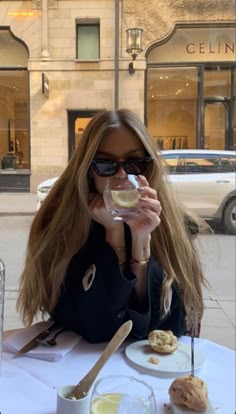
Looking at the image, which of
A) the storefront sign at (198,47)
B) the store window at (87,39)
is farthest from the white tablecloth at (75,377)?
the storefront sign at (198,47)

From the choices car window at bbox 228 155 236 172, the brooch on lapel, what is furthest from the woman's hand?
car window at bbox 228 155 236 172

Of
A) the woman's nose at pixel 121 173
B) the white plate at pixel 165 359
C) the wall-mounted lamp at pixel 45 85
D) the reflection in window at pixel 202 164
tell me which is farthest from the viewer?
the reflection in window at pixel 202 164

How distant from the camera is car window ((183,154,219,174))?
2.80 meters

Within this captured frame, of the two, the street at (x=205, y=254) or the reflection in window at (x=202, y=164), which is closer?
the street at (x=205, y=254)

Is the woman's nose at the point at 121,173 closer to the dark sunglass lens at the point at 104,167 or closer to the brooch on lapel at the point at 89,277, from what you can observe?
the dark sunglass lens at the point at 104,167

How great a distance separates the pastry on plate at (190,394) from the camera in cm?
71

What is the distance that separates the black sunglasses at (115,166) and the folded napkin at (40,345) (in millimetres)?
420

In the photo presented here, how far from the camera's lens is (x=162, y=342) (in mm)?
980

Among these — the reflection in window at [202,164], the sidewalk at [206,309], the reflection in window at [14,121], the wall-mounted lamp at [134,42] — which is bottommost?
the sidewalk at [206,309]

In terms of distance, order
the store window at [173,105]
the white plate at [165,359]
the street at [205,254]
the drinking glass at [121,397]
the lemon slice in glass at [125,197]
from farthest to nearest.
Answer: the store window at [173,105] → the street at [205,254] → the lemon slice in glass at [125,197] → the white plate at [165,359] → the drinking glass at [121,397]

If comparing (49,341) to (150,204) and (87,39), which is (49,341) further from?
(87,39)

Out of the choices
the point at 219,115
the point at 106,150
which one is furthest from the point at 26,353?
the point at 219,115

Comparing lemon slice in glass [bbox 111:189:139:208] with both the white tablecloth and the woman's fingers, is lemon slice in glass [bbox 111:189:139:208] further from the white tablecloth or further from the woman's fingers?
the white tablecloth

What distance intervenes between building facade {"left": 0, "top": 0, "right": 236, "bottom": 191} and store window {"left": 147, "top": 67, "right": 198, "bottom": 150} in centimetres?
4
